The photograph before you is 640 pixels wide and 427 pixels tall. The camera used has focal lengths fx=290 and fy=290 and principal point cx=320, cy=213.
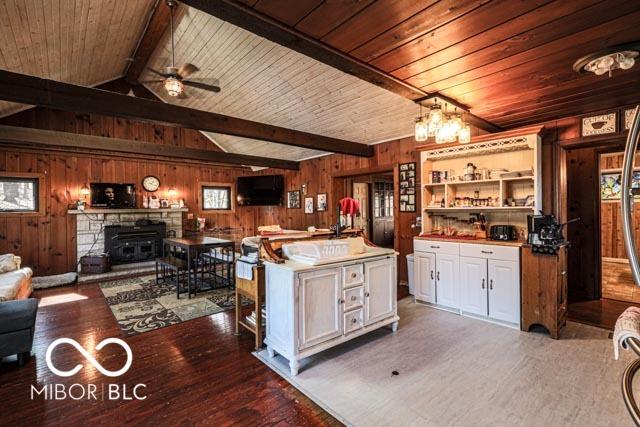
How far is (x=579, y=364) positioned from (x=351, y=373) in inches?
76.2

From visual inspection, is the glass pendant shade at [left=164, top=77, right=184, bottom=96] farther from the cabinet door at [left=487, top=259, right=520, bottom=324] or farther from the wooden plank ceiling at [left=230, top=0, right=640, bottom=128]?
the cabinet door at [left=487, top=259, right=520, bottom=324]

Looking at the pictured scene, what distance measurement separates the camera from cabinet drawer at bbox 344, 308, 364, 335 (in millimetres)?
2723

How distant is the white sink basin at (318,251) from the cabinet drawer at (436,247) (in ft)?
4.52

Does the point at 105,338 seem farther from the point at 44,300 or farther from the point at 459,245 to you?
the point at 459,245

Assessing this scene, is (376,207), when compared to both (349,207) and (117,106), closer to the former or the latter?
(349,207)

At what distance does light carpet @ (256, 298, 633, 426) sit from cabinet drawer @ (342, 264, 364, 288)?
629 mm

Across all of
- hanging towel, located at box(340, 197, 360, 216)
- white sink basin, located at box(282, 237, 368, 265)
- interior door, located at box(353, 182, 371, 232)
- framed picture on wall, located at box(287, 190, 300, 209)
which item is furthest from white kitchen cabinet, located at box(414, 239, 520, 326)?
framed picture on wall, located at box(287, 190, 300, 209)

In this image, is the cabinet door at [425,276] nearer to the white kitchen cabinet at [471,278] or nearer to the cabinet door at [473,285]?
the white kitchen cabinet at [471,278]

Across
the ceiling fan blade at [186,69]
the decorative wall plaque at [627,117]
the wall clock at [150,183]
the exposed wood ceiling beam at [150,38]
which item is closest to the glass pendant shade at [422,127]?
the decorative wall plaque at [627,117]

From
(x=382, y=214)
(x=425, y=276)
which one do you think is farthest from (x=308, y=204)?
(x=425, y=276)

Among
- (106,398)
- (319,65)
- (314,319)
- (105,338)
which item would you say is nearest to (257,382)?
(314,319)

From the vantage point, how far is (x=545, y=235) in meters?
2.98

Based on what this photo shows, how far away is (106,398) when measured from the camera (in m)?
2.10

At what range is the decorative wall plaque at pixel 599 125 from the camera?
3115mm
